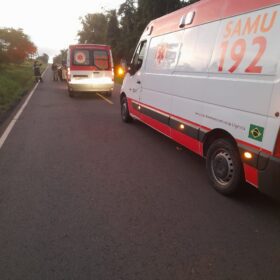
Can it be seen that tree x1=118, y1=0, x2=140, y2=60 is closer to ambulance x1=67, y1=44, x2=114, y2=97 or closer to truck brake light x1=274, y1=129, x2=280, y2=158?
ambulance x1=67, y1=44, x2=114, y2=97

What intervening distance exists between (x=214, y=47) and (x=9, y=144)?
4631 millimetres

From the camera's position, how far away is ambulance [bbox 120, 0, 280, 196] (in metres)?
3.33

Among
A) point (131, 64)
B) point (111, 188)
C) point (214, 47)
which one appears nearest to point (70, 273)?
point (111, 188)

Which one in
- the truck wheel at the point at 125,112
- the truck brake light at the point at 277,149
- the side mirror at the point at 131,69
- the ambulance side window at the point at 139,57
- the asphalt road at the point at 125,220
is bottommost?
the asphalt road at the point at 125,220

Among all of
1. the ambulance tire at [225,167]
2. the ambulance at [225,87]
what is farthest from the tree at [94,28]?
the ambulance tire at [225,167]

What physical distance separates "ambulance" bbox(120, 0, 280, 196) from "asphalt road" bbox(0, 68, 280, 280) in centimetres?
50

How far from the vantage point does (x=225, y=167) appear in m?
4.20

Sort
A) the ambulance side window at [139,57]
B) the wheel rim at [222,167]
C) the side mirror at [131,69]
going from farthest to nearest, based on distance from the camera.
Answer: the side mirror at [131,69], the ambulance side window at [139,57], the wheel rim at [222,167]

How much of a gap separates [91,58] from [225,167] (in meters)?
11.5

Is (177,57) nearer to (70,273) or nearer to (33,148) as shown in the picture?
(33,148)

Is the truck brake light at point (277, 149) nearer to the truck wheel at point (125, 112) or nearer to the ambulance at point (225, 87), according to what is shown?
the ambulance at point (225, 87)

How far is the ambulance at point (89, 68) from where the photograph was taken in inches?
558

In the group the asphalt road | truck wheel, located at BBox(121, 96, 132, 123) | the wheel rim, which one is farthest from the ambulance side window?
the wheel rim

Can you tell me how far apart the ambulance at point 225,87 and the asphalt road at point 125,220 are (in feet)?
1.64
